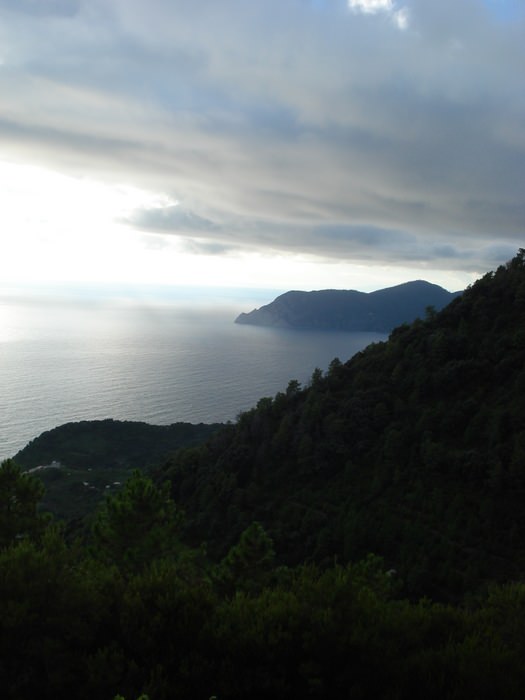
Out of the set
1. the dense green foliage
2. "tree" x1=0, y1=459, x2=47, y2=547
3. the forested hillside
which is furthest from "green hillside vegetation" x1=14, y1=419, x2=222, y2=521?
the dense green foliage

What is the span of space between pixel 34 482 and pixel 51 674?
14.2 m

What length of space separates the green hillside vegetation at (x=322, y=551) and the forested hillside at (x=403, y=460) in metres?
0.20

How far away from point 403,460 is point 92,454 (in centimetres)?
7031

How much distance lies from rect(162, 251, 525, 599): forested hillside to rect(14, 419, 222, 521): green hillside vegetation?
19.9m

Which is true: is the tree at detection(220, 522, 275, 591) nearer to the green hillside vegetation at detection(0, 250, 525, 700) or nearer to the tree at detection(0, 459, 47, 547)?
the green hillside vegetation at detection(0, 250, 525, 700)

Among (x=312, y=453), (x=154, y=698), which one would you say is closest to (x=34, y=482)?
(x=154, y=698)

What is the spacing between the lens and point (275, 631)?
1245 centimetres

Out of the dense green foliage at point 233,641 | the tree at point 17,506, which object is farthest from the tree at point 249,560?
the dense green foliage at point 233,641

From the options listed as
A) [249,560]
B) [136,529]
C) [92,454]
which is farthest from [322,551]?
[92,454]

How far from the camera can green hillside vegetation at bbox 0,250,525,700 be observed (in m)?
11.4

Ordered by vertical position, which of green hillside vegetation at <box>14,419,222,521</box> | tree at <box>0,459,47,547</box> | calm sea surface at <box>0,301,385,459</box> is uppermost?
tree at <box>0,459,47,547</box>

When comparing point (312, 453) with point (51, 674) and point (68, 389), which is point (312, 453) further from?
point (68, 389)

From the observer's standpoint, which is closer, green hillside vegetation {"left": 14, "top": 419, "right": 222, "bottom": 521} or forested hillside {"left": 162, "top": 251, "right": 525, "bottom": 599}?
forested hillside {"left": 162, "top": 251, "right": 525, "bottom": 599}

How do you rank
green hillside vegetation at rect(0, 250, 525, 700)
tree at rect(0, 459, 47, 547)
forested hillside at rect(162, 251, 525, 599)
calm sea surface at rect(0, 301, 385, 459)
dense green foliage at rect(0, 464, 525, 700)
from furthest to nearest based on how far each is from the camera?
1. calm sea surface at rect(0, 301, 385, 459)
2. forested hillside at rect(162, 251, 525, 599)
3. tree at rect(0, 459, 47, 547)
4. green hillside vegetation at rect(0, 250, 525, 700)
5. dense green foliage at rect(0, 464, 525, 700)
